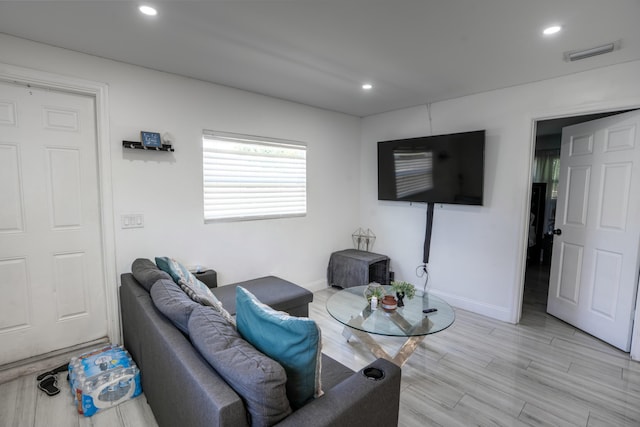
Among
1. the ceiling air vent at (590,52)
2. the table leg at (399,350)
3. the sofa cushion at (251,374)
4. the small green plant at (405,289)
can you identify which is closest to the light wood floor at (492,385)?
the table leg at (399,350)

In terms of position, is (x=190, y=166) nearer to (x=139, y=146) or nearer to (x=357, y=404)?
(x=139, y=146)

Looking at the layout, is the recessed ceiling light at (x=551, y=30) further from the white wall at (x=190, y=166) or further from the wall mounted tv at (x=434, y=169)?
the white wall at (x=190, y=166)

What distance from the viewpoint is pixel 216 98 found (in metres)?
3.16

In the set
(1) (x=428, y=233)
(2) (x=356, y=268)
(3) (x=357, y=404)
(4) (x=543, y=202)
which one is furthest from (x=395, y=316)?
(4) (x=543, y=202)

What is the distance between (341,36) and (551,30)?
1387 millimetres

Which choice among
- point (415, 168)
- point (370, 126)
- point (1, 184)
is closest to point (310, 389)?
point (1, 184)

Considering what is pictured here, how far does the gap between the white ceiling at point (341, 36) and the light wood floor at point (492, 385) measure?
2.48 m

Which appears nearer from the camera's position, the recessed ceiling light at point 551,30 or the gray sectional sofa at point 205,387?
the gray sectional sofa at point 205,387

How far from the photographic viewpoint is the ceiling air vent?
2.26 m

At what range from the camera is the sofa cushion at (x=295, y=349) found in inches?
46.5

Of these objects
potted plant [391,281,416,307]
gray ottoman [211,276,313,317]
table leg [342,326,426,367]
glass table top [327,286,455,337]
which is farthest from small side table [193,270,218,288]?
potted plant [391,281,416,307]

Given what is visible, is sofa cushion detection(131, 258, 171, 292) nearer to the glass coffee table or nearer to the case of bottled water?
the case of bottled water

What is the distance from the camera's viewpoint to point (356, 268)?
13.2ft

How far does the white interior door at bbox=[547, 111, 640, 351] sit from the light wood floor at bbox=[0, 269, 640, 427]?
287 mm
